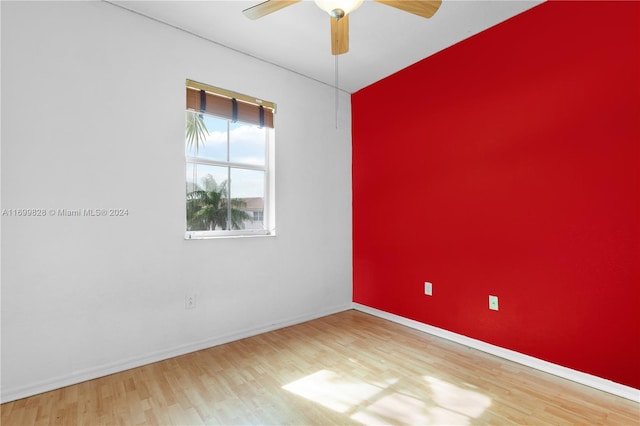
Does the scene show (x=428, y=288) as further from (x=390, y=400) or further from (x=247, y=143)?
(x=247, y=143)

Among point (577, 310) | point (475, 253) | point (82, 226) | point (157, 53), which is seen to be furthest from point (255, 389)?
point (157, 53)

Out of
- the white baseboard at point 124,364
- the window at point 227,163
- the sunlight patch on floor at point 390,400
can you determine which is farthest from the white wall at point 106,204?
the sunlight patch on floor at point 390,400

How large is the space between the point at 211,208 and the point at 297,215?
922 mm

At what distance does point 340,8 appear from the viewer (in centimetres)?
163

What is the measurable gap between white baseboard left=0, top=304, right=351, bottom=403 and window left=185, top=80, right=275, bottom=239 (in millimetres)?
933

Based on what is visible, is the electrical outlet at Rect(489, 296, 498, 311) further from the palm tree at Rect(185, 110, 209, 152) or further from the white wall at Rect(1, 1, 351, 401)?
the palm tree at Rect(185, 110, 209, 152)

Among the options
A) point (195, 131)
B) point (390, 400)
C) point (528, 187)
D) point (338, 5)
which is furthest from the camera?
point (195, 131)

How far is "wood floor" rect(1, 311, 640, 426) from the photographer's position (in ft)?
5.77

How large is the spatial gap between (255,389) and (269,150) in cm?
221

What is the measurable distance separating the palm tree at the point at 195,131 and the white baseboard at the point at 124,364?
173 centimetres

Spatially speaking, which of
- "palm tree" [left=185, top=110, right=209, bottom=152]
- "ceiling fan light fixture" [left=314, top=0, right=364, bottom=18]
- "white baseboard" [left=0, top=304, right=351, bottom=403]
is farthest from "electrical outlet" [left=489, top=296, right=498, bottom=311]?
"palm tree" [left=185, top=110, right=209, bottom=152]

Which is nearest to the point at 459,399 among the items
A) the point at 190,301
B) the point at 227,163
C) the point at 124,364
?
the point at 190,301

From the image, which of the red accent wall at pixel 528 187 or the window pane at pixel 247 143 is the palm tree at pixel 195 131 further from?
the red accent wall at pixel 528 187

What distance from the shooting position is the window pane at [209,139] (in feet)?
9.20
